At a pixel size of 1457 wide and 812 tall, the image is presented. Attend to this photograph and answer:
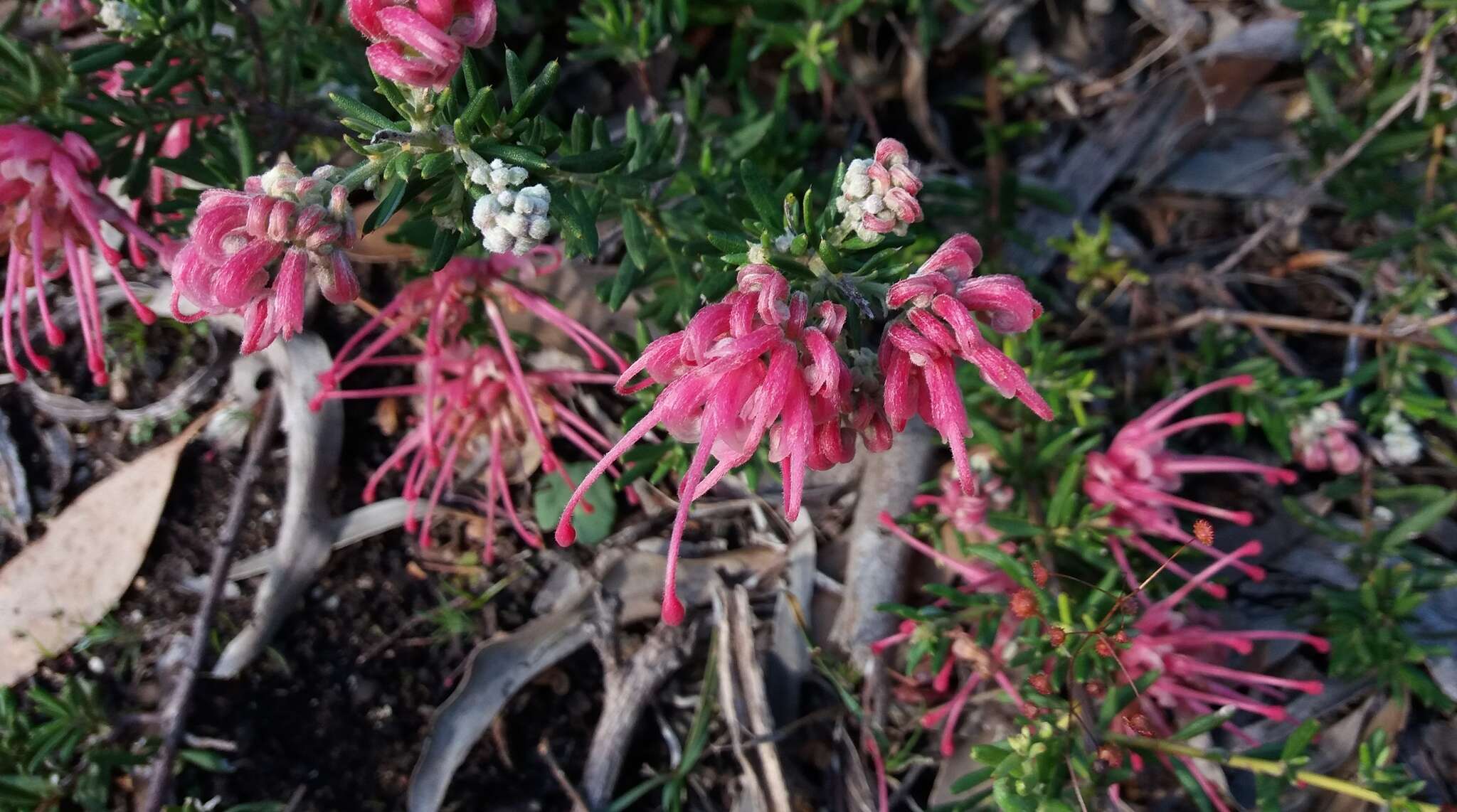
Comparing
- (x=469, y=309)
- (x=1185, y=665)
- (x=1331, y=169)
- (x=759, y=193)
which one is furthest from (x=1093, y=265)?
(x=469, y=309)

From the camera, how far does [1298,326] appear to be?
2.50 m

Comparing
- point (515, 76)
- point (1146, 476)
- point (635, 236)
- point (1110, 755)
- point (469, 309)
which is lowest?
point (1110, 755)

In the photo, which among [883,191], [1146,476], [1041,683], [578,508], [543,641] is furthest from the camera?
[578,508]

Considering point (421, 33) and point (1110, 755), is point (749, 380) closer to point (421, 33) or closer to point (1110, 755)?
point (421, 33)

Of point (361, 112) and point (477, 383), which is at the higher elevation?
point (361, 112)

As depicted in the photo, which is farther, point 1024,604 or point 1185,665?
point 1185,665

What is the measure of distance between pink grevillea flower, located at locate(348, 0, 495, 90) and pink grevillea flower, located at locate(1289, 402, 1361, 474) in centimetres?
222

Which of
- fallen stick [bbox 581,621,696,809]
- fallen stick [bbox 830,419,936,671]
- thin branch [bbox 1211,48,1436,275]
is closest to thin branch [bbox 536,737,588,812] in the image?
fallen stick [bbox 581,621,696,809]

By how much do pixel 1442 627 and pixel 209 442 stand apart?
3.47 meters

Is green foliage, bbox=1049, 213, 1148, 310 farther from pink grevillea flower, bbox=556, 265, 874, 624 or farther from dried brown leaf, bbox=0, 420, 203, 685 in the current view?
dried brown leaf, bbox=0, 420, 203, 685

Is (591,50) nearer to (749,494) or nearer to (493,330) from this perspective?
(493,330)

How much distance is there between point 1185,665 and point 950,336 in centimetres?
123

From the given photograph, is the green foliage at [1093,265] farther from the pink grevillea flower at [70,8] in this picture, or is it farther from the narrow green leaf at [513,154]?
the pink grevillea flower at [70,8]

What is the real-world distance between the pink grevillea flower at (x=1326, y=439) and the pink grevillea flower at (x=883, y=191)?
1.62 metres
